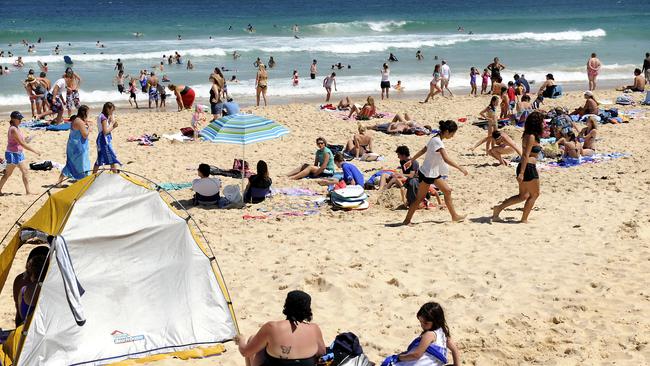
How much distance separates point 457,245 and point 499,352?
282 centimetres

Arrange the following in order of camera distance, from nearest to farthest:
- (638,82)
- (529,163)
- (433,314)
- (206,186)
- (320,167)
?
(433,314) → (529,163) → (206,186) → (320,167) → (638,82)

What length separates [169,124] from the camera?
1781 centimetres

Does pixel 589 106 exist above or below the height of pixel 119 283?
above

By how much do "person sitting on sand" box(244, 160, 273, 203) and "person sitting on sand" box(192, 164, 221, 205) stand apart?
0.45 metres

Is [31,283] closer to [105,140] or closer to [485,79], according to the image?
[105,140]

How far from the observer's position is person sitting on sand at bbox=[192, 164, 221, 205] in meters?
11.5

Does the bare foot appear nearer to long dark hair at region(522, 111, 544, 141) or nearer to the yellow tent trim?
long dark hair at region(522, 111, 544, 141)

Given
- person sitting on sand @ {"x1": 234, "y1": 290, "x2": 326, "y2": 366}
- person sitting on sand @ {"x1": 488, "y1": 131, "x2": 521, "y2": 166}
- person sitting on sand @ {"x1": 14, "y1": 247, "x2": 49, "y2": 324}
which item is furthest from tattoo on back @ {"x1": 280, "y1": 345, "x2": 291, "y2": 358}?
person sitting on sand @ {"x1": 488, "y1": 131, "x2": 521, "y2": 166}

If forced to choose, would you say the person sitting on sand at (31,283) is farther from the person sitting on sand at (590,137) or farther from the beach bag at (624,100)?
the beach bag at (624,100)

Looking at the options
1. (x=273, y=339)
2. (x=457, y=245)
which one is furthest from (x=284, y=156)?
(x=273, y=339)

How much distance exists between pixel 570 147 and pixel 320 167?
4.58 meters

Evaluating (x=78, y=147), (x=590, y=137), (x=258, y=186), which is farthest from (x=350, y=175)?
(x=590, y=137)

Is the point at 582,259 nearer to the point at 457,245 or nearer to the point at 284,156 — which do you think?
the point at 457,245

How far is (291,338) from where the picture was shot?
16.8 feet
